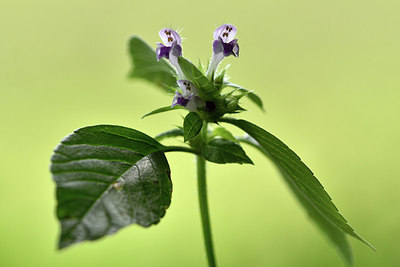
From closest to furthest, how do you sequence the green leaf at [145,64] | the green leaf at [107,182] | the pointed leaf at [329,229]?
1. the green leaf at [107,182]
2. the pointed leaf at [329,229]
3. the green leaf at [145,64]

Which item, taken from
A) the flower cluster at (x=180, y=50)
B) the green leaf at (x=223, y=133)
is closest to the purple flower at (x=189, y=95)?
the flower cluster at (x=180, y=50)

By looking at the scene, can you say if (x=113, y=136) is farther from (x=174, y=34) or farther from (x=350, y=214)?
(x=350, y=214)

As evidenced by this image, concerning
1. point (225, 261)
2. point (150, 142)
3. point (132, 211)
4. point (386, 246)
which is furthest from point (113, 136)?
point (386, 246)

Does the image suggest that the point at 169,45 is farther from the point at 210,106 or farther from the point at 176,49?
the point at 210,106

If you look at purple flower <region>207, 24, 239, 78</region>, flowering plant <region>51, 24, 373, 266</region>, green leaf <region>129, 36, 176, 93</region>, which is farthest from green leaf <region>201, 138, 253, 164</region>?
green leaf <region>129, 36, 176, 93</region>

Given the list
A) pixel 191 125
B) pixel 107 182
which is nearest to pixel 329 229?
pixel 191 125

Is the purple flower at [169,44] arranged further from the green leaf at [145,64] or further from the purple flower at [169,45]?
the green leaf at [145,64]
